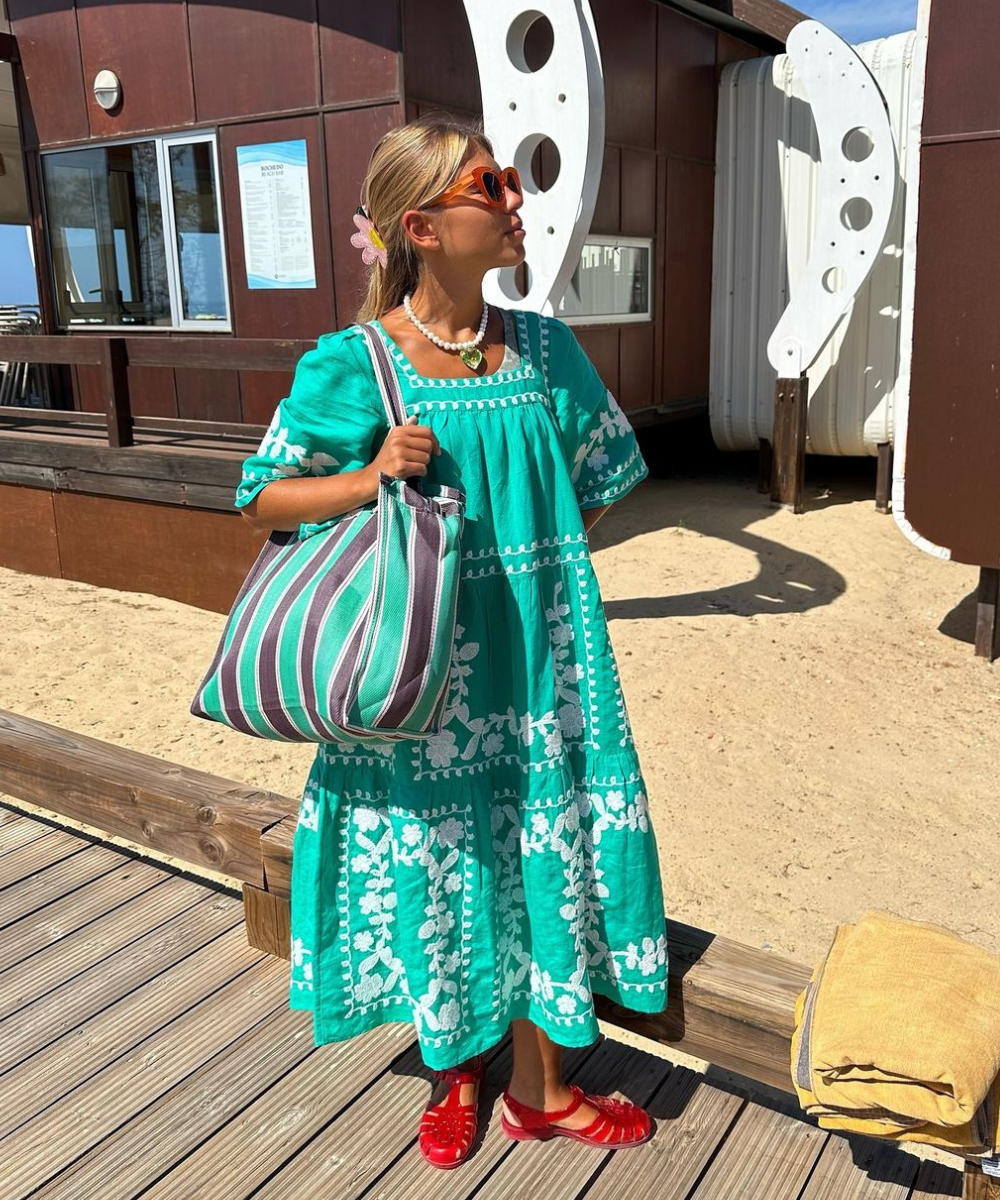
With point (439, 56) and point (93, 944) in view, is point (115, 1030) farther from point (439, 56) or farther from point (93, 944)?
point (439, 56)

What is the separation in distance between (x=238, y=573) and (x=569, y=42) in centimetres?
331

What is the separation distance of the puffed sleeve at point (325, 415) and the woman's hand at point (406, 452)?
0.31ft

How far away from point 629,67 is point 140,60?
137 inches

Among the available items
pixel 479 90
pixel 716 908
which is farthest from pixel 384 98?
pixel 716 908

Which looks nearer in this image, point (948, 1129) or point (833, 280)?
point (948, 1129)

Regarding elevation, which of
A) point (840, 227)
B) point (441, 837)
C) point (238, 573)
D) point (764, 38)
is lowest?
point (238, 573)

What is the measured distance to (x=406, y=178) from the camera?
1766 millimetres

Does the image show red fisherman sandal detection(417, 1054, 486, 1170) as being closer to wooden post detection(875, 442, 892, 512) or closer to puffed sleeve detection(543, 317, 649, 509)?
puffed sleeve detection(543, 317, 649, 509)

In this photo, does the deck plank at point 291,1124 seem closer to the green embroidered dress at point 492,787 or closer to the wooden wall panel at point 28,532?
the green embroidered dress at point 492,787

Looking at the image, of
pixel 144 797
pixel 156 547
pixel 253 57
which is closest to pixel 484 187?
pixel 144 797

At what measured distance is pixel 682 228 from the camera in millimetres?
9469

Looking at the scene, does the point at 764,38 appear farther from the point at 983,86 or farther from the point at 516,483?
the point at 516,483

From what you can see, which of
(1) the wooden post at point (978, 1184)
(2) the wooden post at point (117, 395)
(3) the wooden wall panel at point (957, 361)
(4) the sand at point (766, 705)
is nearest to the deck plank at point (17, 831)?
(4) the sand at point (766, 705)

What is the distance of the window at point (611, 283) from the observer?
329 inches
